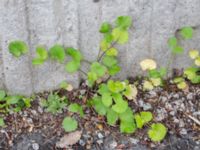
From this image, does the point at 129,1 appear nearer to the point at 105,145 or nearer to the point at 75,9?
the point at 75,9

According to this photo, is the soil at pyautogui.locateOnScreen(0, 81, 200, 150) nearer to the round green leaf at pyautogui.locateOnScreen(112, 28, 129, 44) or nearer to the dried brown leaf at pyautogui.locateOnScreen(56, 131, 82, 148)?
the dried brown leaf at pyautogui.locateOnScreen(56, 131, 82, 148)

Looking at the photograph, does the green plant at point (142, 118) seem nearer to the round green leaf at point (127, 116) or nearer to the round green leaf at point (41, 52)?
the round green leaf at point (127, 116)

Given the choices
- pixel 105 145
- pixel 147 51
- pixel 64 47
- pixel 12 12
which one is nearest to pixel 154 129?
pixel 105 145

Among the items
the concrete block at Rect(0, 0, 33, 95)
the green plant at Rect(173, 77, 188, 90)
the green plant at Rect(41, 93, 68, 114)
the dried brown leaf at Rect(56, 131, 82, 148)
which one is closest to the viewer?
the concrete block at Rect(0, 0, 33, 95)

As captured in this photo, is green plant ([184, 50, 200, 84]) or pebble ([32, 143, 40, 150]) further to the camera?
green plant ([184, 50, 200, 84])

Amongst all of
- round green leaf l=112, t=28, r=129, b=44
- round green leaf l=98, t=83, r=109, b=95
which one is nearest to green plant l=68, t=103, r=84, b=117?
round green leaf l=98, t=83, r=109, b=95

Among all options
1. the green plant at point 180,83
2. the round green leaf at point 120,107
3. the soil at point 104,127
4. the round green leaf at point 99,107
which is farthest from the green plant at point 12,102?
the green plant at point 180,83

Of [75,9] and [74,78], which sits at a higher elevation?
[75,9]

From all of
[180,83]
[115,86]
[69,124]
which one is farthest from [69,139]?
[180,83]
